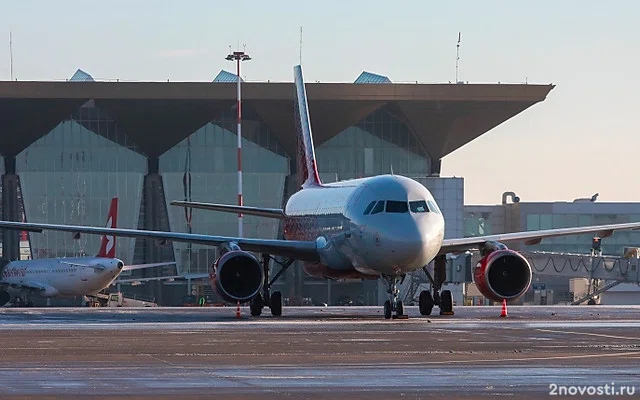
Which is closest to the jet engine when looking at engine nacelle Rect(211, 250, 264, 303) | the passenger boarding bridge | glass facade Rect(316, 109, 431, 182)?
the passenger boarding bridge

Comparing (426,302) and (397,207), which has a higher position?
(397,207)

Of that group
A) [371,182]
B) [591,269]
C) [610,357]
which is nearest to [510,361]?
[610,357]

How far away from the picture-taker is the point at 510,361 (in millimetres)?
19438

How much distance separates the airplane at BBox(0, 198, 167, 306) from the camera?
74062mm

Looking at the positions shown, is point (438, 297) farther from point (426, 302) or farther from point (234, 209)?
point (234, 209)

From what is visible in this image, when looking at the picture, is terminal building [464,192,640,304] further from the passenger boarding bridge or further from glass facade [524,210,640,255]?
the passenger boarding bridge

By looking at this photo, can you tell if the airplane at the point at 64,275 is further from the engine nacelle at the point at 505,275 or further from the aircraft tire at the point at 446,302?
the engine nacelle at the point at 505,275

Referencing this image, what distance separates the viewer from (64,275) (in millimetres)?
76250

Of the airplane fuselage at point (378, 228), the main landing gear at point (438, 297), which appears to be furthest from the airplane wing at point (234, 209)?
the main landing gear at point (438, 297)

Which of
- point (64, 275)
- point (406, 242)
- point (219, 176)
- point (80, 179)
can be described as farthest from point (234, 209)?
point (80, 179)

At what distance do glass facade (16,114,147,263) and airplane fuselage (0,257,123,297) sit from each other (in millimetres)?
13624

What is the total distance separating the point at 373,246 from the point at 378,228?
501 millimetres

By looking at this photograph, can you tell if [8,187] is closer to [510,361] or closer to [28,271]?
[28,271]

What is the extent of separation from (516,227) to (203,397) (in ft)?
302
